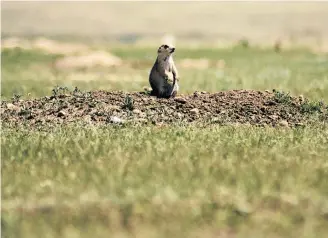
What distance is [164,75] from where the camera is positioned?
14.2 metres

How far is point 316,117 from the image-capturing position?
13531 mm

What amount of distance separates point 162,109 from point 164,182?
538 cm

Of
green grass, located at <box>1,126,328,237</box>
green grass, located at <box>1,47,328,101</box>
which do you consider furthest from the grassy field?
green grass, located at <box>1,47,328,101</box>

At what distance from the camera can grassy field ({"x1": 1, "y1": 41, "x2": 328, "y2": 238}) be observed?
6855mm

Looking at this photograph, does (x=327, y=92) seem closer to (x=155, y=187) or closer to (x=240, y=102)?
(x=240, y=102)

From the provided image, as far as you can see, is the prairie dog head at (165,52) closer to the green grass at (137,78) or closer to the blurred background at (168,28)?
the green grass at (137,78)

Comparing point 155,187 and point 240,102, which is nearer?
point 155,187

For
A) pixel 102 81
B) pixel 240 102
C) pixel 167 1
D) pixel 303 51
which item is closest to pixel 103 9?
pixel 167 1

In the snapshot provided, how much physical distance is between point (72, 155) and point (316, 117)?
5465 millimetres

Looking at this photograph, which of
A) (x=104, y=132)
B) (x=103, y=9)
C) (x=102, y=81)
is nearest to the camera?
(x=104, y=132)

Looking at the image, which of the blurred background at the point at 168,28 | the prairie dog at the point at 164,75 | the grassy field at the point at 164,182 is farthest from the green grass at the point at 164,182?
the blurred background at the point at 168,28

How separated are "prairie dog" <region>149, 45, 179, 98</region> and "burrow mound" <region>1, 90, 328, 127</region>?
0.29 meters

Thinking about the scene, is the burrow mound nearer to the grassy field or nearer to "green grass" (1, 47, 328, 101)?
the grassy field

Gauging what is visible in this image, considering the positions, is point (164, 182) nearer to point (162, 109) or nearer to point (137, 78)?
point (162, 109)
